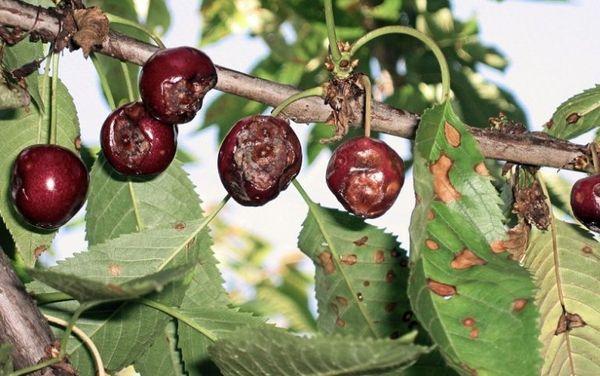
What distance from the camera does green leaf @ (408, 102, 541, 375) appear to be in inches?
69.9

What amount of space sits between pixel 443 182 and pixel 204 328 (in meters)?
0.64

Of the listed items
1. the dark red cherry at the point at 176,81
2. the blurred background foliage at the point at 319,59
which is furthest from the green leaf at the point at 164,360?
the blurred background foliage at the point at 319,59

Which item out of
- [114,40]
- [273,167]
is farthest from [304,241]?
[114,40]

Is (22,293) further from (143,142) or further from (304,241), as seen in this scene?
(304,241)

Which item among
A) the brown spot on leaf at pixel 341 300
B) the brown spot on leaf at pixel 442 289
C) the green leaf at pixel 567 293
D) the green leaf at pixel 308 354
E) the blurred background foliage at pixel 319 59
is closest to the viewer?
the green leaf at pixel 308 354

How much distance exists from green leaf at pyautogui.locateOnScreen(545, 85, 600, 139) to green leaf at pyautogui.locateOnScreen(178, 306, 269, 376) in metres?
1.10

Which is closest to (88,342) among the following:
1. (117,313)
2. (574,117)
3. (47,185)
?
(117,313)

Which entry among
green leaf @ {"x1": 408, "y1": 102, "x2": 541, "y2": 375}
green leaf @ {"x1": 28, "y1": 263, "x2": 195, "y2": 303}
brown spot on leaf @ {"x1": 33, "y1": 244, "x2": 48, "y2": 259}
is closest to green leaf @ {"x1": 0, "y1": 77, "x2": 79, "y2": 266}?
brown spot on leaf @ {"x1": 33, "y1": 244, "x2": 48, "y2": 259}

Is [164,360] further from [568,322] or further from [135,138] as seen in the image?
[568,322]

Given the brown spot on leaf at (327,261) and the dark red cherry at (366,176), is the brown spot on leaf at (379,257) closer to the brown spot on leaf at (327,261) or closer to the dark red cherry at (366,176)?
the brown spot on leaf at (327,261)

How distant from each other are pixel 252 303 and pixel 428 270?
273cm

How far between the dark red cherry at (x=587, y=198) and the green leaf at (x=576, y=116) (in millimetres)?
338

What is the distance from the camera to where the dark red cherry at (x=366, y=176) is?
6.86ft

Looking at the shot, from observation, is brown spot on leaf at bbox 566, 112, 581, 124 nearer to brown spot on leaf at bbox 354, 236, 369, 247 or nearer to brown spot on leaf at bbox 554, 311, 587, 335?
brown spot on leaf at bbox 554, 311, 587, 335
